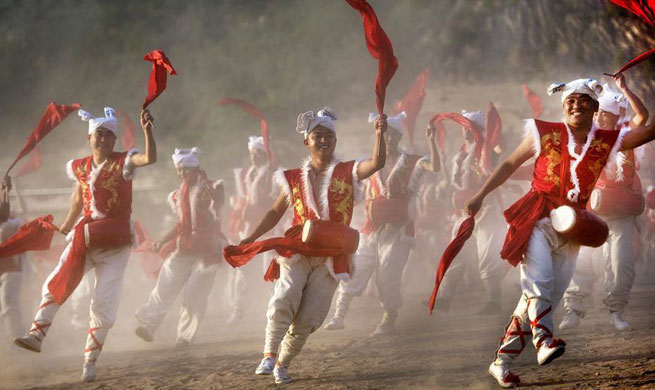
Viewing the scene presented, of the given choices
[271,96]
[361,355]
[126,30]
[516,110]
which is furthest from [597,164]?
[126,30]

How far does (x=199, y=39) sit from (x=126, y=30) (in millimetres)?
1809

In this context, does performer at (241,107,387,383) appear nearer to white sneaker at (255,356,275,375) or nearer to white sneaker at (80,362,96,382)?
white sneaker at (255,356,275,375)

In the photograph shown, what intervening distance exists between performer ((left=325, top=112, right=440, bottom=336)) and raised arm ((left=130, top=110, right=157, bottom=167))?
2.83 m

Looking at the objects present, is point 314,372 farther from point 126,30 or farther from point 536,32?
point 126,30

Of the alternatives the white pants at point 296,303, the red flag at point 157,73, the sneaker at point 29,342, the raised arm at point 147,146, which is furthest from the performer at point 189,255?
the white pants at point 296,303

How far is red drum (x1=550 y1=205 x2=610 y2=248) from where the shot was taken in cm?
543

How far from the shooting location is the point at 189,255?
9.52 metres

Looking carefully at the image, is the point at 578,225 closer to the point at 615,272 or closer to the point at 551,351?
the point at 551,351

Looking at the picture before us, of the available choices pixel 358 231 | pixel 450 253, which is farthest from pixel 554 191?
pixel 358 231

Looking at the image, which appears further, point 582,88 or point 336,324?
point 336,324

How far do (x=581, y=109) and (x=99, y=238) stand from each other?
3780 millimetres

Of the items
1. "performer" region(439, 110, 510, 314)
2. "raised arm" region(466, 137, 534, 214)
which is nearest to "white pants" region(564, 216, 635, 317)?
"performer" region(439, 110, 510, 314)

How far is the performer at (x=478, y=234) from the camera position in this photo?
10062mm

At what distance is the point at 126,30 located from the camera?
70.3ft
